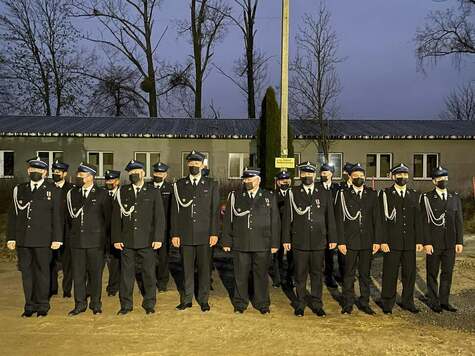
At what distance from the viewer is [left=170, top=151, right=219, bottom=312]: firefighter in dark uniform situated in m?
6.78

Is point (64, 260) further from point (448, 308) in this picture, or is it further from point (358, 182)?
point (448, 308)

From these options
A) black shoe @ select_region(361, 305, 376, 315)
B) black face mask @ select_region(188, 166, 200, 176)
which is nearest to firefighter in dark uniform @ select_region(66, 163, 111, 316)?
black face mask @ select_region(188, 166, 200, 176)

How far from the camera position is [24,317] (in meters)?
6.29

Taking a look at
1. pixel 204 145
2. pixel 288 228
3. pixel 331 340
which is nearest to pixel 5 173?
pixel 204 145

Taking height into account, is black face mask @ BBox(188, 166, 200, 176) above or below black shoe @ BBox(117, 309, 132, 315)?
above

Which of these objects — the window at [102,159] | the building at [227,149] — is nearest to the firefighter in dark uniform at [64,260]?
the building at [227,149]

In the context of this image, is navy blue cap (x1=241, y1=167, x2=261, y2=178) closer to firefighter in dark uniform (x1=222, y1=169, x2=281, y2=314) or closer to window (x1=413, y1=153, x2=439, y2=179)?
firefighter in dark uniform (x1=222, y1=169, x2=281, y2=314)

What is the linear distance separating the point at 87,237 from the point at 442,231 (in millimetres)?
4667

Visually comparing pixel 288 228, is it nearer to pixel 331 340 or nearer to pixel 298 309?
pixel 298 309

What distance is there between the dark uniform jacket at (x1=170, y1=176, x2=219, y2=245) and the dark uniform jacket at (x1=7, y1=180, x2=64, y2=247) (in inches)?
58.6

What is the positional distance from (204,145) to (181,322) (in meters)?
15.5

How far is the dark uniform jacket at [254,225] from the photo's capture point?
6699 mm

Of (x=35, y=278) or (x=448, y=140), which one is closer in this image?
(x=35, y=278)

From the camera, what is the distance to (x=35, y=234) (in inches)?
251
